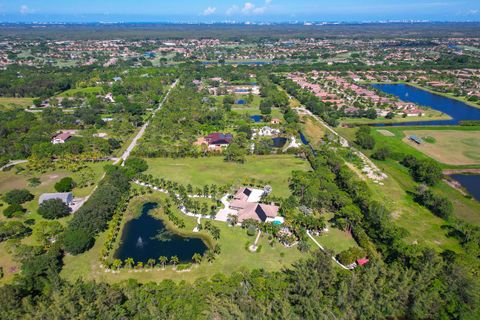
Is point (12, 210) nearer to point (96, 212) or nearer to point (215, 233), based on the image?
point (96, 212)

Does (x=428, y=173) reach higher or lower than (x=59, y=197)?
higher

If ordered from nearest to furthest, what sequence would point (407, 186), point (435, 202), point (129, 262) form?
point (129, 262) → point (435, 202) → point (407, 186)

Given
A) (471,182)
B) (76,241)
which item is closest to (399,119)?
(471,182)

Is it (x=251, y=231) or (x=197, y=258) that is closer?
(x=197, y=258)

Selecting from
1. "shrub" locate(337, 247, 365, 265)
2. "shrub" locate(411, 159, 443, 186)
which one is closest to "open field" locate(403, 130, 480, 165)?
"shrub" locate(411, 159, 443, 186)

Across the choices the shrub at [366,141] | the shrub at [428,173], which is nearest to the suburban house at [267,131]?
the shrub at [366,141]

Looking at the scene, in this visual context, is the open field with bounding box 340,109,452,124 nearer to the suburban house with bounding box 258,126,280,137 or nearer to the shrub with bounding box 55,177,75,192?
the suburban house with bounding box 258,126,280,137

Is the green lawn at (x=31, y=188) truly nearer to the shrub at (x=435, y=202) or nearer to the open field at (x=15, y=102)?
the shrub at (x=435, y=202)
